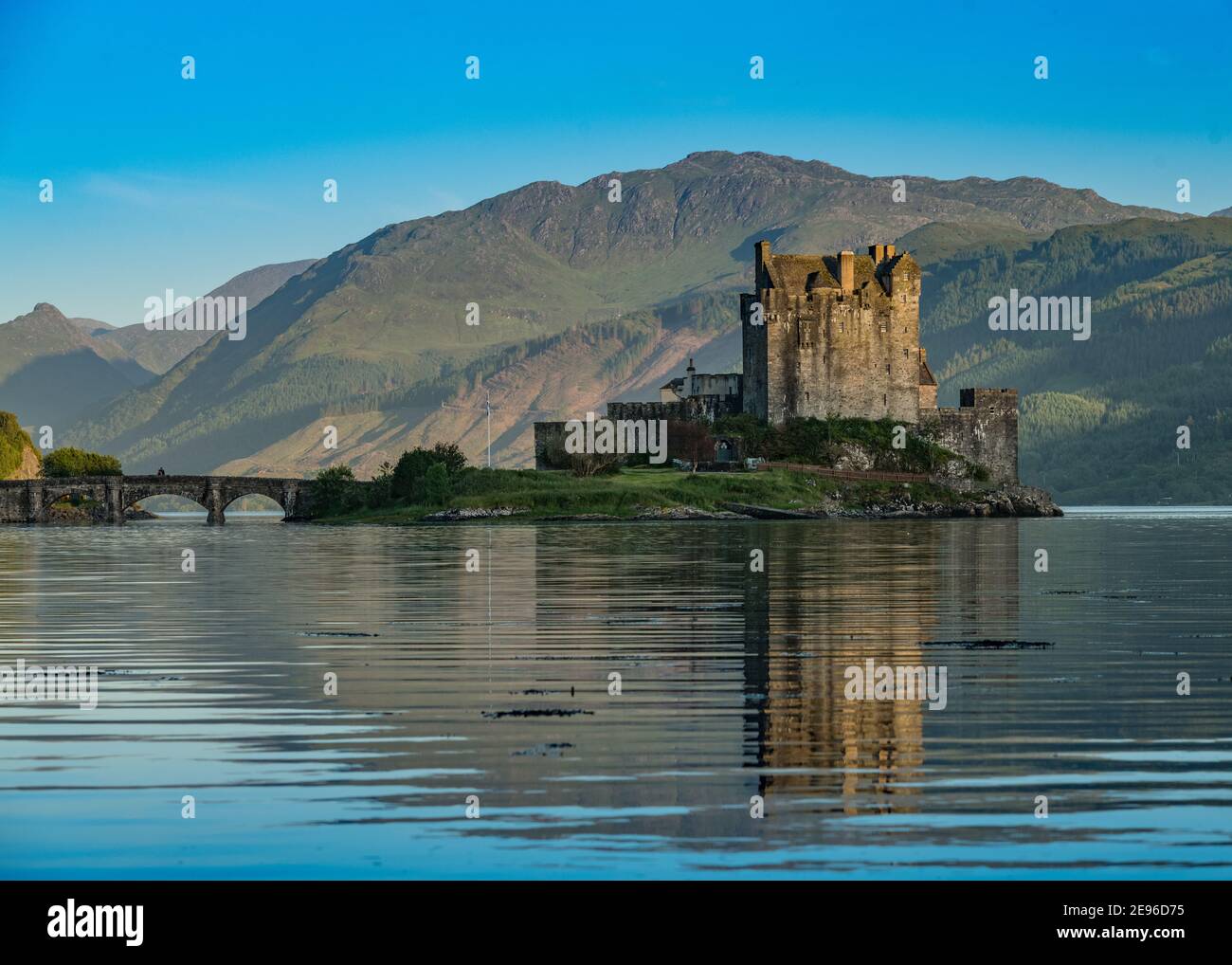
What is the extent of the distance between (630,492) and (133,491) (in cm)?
7043

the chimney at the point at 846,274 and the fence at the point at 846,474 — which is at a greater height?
the chimney at the point at 846,274

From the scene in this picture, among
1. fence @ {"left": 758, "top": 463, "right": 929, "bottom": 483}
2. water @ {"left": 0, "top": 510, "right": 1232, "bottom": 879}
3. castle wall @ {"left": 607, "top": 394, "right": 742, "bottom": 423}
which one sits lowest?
water @ {"left": 0, "top": 510, "right": 1232, "bottom": 879}

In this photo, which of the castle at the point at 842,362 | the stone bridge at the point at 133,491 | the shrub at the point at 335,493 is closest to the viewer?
Result: the shrub at the point at 335,493

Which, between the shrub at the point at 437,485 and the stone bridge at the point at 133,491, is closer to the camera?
the shrub at the point at 437,485

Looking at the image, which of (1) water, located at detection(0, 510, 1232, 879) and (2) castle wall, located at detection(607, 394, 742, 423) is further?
(2) castle wall, located at detection(607, 394, 742, 423)

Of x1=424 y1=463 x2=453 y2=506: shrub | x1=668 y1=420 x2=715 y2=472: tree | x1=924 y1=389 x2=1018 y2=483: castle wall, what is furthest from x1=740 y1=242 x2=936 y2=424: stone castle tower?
x1=424 y1=463 x2=453 y2=506: shrub

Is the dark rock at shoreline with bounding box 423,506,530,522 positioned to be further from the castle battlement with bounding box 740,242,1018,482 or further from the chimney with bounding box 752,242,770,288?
the chimney with bounding box 752,242,770,288

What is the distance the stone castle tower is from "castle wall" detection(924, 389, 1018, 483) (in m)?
3.60

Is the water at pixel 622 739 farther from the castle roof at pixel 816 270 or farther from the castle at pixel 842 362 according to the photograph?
the castle roof at pixel 816 270

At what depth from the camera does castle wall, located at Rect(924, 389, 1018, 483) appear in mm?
167375

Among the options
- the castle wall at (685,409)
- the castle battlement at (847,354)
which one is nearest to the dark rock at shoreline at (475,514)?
the castle wall at (685,409)

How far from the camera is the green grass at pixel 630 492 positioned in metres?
136

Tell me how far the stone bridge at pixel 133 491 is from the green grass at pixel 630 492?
1557 centimetres
